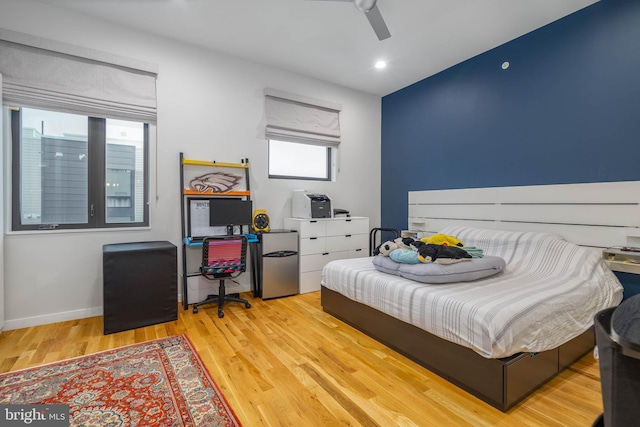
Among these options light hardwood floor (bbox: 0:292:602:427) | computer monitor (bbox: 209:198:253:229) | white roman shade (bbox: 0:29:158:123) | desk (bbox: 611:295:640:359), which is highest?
white roman shade (bbox: 0:29:158:123)

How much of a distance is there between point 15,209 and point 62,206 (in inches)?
12.3

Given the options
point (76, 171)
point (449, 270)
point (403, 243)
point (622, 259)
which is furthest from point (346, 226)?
point (76, 171)

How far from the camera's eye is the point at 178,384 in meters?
1.83

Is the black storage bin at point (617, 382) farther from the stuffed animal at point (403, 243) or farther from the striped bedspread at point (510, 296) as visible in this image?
the stuffed animal at point (403, 243)

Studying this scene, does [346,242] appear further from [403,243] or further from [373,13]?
[373,13]

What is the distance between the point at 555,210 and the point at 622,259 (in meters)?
0.64

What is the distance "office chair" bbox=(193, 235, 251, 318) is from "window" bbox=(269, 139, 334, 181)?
49.2 inches

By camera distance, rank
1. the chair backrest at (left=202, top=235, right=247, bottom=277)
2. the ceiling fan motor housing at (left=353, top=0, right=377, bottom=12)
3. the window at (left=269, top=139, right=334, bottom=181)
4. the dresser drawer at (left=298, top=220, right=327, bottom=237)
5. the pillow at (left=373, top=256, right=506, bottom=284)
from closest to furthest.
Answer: the pillow at (left=373, top=256, right=506, bottom=284)
the ceiling fan motor housing at (left=353, top=0, right=377, bottom=12)
the chair backrest at (left=202, top=235, right=247, bottom=277)
the dresser drawer at (left=298, top=220, right=327, bottom=237)
the window at (left=269, top=139, right=334, bottom=181)

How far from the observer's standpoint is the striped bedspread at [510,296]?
1.67 meters

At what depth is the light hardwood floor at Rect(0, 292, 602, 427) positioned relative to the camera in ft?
5.16

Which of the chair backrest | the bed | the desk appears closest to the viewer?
the desk

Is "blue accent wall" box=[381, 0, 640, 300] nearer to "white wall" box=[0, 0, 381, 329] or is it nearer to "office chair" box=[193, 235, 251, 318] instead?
"white wall" box=[0, 0, 381, 329]

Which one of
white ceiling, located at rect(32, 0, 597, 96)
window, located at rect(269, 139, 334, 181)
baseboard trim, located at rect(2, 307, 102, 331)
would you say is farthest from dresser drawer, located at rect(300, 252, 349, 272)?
white ceiling, located at rect(32, 0, 597, 96)

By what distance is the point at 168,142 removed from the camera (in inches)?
128
